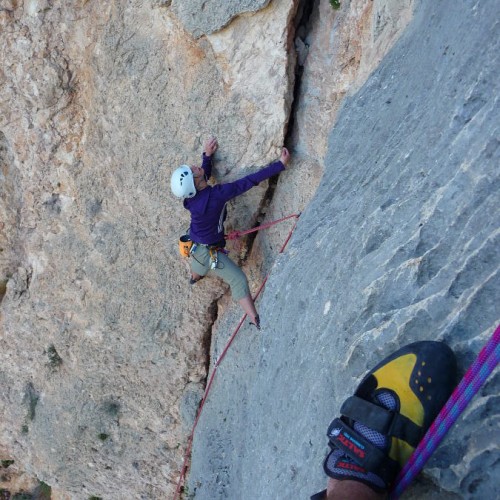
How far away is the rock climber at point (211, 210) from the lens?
5148mm

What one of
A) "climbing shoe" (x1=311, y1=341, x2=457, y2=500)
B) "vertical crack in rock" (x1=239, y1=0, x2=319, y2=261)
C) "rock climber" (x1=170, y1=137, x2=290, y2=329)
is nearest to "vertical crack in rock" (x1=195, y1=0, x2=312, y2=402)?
"vertical crack in rock" (x1=239, y1=0, x2=319, y2=261)

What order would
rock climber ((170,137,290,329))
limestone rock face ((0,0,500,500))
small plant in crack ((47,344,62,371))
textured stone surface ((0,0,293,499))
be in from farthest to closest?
small plant in crack ((47,344,62,371)), textured stone surface ((0,0,293,499)), rock climber ((170,137,290,329)), limestone rock face ((0,0,500,500))

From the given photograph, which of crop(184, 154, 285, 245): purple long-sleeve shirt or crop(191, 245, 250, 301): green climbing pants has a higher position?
crop(184, 154, 285, 245): purple long-sleeve shirt

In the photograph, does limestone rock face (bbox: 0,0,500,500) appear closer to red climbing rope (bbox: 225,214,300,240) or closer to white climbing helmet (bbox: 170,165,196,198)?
red climbing rope (bbox: 225,214,300,240)

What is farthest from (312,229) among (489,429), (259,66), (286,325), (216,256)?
(489,429)

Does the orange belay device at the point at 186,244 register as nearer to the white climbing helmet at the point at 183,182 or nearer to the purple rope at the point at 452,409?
the white climbing helmet at the point at 183,182

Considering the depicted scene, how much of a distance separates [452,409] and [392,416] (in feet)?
1.28

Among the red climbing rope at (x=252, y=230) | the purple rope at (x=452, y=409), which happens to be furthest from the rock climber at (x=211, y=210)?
the purple rope at (x=452, y=409)

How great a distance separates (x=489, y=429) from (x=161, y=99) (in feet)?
15.5

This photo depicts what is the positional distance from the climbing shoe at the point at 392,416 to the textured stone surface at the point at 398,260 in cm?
13

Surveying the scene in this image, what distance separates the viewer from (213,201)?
5.19 metres

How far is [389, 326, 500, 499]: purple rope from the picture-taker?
6.89 feet

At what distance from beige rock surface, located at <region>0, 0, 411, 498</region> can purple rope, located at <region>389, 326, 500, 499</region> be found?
297 centimetres

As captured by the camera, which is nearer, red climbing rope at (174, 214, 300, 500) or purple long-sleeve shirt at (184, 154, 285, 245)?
purple long-sleeve shirt at (184, 154, 285, 245)
